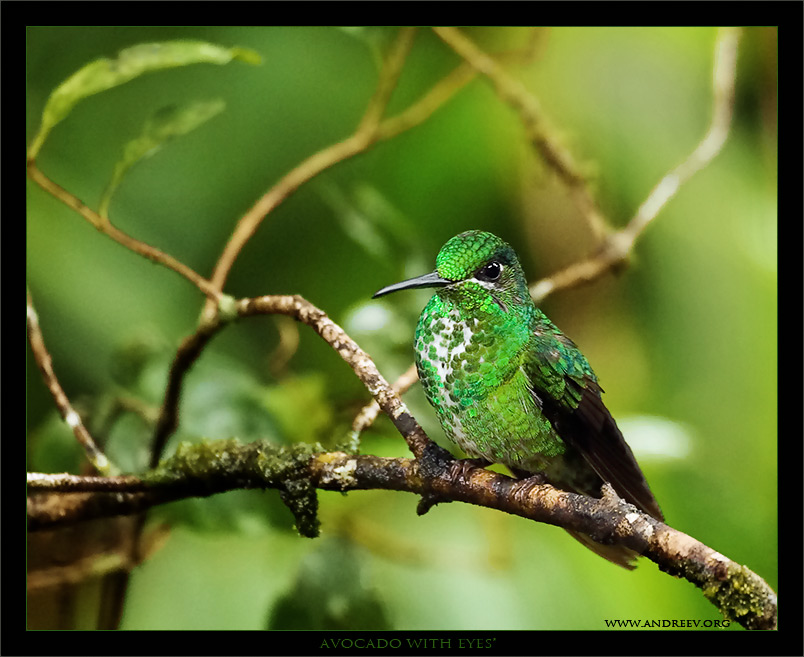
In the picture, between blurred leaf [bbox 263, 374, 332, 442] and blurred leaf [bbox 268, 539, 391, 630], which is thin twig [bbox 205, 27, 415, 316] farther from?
blurred leaf [bbox 268, 539, 391, 630]

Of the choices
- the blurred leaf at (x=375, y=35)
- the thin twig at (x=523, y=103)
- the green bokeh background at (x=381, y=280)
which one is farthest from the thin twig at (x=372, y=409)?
the blurred leaf at (x=375, y=35)

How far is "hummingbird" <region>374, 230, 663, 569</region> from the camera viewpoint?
1.65 metres

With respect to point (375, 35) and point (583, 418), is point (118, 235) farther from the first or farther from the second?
point (583, 418)

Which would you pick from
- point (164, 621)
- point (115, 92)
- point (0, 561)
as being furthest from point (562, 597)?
point (115, 92)

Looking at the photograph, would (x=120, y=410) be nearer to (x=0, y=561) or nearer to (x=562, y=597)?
(x=0, y=561)

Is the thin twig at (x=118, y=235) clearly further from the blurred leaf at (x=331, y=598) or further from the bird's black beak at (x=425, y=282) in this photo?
the blurred leaf at (x=331, y=598)

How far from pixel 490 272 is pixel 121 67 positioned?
945 mm

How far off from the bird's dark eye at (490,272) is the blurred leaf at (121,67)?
2.48 feet

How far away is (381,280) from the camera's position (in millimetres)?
2049

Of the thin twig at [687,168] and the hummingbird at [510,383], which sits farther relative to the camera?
the thin twig at [687,168]

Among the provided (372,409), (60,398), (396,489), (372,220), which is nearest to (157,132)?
(372,220)

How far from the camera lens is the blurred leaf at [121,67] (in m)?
1.83

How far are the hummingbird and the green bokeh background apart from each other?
0.21m

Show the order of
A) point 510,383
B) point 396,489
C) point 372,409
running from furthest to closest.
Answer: point 372,409
point 396,489
point 510,383
